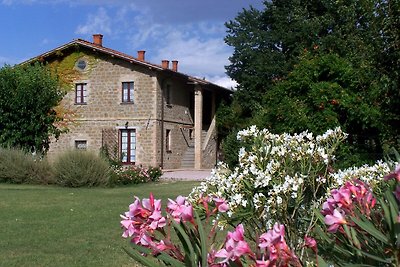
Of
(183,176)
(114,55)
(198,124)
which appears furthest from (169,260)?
(198,124)

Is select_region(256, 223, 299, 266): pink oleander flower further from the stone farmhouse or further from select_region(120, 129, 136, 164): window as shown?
select_region(120, 129, 136, 164): window

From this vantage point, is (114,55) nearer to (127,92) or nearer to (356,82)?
(127,92)

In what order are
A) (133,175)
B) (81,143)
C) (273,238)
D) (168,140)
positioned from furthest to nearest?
1. (81,143)
2. (168,140)
3. (133,175)
4. (273,238)

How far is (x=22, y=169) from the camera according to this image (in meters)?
21.7

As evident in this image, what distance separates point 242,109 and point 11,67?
14.2 m

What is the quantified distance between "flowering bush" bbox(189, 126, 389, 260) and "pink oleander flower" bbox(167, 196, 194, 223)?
0.90m

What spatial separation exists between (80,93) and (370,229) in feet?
105

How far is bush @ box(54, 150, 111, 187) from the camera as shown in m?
20.4

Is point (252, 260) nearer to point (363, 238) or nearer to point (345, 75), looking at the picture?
point (363, 238)

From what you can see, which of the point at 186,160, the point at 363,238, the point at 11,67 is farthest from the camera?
the point at 186,160

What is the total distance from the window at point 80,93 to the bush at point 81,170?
1172 centimetres

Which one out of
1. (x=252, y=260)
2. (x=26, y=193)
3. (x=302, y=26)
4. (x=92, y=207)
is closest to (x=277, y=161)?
(x=252, y=260)

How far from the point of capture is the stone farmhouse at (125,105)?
30781 mm

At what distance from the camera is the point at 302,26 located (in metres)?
32.1
